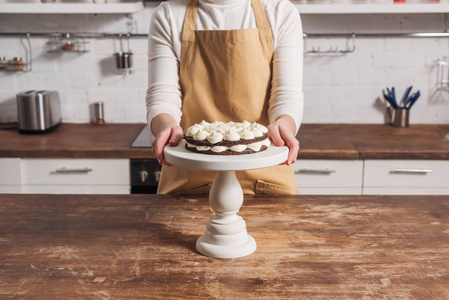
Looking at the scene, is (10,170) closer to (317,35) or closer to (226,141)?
(226,141)


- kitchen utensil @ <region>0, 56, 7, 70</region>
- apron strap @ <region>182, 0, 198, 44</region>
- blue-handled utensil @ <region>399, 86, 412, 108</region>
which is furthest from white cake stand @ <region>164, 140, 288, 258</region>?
kitchen utensil @ <region>0, 56, 7, 70</region>

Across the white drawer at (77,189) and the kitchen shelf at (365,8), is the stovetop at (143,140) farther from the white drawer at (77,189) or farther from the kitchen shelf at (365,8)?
the kitchen shelf at (365,8)

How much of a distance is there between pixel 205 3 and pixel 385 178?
131 cm

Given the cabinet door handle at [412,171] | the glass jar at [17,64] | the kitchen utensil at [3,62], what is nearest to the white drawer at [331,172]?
the cabinet door handle at [412,171]

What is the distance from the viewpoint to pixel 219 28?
6.03 ft

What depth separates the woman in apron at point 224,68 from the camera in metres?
1.77

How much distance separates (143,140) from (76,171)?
14.6 inches

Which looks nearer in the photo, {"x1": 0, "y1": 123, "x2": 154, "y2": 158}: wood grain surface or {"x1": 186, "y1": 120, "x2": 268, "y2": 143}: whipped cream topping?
{"x1": 186, "y1": 120, "x2": 268, "y2": 143}: whipped cream topping

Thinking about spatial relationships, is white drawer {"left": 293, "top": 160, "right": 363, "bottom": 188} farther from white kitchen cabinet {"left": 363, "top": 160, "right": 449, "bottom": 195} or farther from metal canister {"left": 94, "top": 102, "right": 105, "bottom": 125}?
metal canister {"left": 94, "top": 102, "right": 105, "bottom": 125}

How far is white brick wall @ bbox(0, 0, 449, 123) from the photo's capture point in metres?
3.10

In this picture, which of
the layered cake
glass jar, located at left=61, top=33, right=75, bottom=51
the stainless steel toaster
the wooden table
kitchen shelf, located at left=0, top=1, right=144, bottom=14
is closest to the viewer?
the wooden table

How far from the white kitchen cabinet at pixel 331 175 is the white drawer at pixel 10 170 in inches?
53.9

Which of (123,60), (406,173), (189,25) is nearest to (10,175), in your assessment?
(123,60)

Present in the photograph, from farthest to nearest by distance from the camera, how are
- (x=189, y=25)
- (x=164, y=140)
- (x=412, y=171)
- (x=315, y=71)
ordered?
(x=315, y=71)
(x=412, y=171)
(x=189, y=25)
(x=164, y=140)
